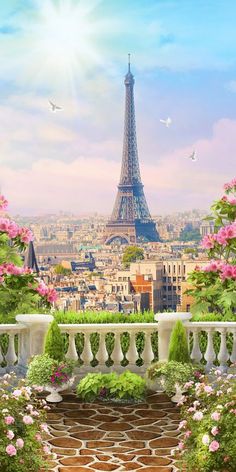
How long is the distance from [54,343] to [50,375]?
0.55m

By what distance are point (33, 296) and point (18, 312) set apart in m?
0.41

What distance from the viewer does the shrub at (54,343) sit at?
467 inches

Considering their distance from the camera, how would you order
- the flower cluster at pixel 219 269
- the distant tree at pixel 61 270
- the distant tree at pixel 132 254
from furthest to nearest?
the distant tree at pixel 132 254 < the distant tree at pixel 61 270 < the flower cluster at pixel 219 269

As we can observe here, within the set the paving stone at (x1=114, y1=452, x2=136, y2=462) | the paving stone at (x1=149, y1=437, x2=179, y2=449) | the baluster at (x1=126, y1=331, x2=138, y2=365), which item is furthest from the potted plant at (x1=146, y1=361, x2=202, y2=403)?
the paving stone at (x1=114, y1=452, x2=136, y2=462)

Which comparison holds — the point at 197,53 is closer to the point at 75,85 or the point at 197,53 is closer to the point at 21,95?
the point at 75,85

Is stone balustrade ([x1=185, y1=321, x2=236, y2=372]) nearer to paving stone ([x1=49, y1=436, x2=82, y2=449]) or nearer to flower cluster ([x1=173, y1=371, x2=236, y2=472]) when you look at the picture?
paving stone ([x1=49, y1=436, x2=82, y2=449])

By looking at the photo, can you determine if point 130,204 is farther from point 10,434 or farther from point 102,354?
point 10,434

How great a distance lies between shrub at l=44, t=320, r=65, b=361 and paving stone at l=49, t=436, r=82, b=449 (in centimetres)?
215

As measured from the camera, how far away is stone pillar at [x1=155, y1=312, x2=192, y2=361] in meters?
12.3

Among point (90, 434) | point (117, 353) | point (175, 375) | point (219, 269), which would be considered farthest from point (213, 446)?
point (219, 269)

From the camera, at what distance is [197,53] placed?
10806cm

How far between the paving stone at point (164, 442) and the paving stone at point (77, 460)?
32.2 inches

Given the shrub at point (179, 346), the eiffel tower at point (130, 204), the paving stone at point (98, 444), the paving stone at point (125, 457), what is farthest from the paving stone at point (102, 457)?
the eiffel tower at point (130, 204)

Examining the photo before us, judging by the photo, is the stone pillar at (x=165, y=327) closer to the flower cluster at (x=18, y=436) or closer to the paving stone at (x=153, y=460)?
the paving stone at (x=153, y=460)
